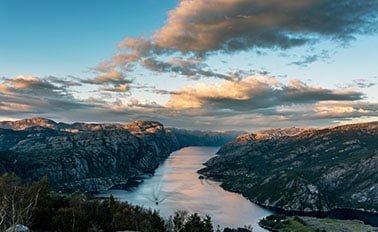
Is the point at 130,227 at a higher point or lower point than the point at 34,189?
lower

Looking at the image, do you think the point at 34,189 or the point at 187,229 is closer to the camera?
the point at 34,189

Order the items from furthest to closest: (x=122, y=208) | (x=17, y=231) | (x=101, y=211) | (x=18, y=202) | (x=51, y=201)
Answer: (x=122, y=208) < (x=101, y=211) < (x=51, y=201) < (x=18, y=202) < (x=17, y=231)

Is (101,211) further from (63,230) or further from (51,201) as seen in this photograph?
(63,230)

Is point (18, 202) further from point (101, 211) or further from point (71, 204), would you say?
point (101, 211)

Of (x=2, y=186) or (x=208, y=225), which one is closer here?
(x=2, y=186)

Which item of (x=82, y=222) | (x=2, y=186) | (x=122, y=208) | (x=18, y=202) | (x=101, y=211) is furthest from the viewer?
(x=122, y=208)

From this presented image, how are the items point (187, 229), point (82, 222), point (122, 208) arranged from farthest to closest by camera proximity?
point (187, 229) < point (122, 208) < point (82, 222)

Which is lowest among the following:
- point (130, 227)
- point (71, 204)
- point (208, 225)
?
point (208, 225)

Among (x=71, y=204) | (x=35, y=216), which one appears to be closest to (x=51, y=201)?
(x=71, y=204)

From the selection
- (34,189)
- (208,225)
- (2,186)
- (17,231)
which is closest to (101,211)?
(34,189)
